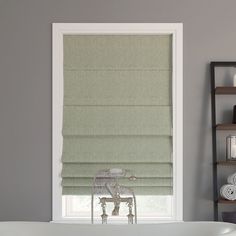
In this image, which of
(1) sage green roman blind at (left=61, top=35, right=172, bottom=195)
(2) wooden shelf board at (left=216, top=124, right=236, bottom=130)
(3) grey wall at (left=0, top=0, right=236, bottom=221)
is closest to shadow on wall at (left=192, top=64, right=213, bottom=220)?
(3) grey wall at (left=0, top=0, right=236, bottom=221)

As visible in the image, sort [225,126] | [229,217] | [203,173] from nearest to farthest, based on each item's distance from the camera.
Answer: [229,217], [225,126], [203,173]

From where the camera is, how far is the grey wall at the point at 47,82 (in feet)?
13.0

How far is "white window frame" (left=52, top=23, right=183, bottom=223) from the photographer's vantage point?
13.0 ft

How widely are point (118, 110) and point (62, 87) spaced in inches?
19.7

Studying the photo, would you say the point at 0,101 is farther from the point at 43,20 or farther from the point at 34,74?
the point at 43,20

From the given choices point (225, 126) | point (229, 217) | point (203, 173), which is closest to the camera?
point (229, 217)

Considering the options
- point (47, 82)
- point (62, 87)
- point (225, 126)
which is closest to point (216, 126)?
point (225, 126)

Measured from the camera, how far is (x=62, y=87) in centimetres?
401

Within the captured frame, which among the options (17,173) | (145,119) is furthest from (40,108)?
(145,119)

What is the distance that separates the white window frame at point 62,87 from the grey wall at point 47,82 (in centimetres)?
5

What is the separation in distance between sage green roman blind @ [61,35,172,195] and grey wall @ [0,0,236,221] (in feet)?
0.51

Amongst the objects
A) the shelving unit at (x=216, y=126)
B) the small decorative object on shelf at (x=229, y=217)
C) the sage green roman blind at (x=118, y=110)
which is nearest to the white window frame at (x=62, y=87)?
the sage green roman blind at (x=118, y=110)

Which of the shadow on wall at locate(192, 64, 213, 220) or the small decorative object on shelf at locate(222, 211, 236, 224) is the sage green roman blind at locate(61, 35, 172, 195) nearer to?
the shadow on wall at locate(192, 64, 213, 220)

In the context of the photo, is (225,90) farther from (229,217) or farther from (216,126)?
(229,217)
